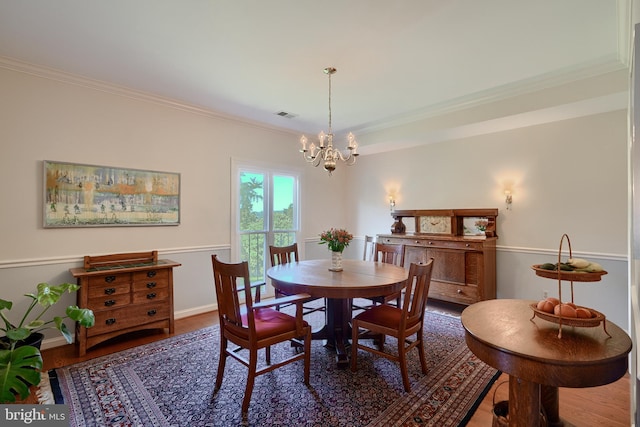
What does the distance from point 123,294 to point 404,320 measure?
2.78 meters

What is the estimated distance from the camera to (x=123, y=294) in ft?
10.0

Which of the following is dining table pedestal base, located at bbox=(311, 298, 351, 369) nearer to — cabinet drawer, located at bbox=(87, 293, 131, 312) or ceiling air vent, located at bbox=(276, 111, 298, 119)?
cabinet drawer, located at bbox=(87, 293, 131, 312)

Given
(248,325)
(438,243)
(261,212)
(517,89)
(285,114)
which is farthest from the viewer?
(261,212)

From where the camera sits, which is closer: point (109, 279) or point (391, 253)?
point (109, 279)

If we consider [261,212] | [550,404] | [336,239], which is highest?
[261,212]

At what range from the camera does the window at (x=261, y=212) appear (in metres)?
4.48

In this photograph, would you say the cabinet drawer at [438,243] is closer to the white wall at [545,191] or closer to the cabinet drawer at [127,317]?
the white wall at [545,191]

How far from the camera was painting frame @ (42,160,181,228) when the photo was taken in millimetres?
3006

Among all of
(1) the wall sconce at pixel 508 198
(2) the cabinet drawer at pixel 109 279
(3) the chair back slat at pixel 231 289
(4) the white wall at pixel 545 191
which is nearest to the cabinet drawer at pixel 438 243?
(4) the white wall at pixel 545 191

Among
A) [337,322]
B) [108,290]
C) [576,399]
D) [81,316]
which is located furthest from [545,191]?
[108,290]

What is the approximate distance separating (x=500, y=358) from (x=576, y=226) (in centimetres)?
327

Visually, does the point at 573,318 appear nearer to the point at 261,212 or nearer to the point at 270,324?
the point at 270,324

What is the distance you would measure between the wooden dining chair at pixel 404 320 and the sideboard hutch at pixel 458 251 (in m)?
1.62

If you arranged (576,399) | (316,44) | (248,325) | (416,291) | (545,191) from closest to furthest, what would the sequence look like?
(248,325)
(576,399)
(416,291)
(316,44)
(545,191)
